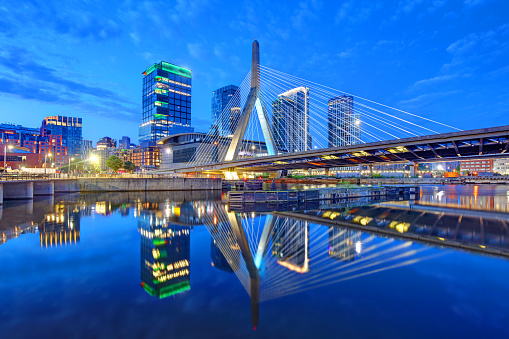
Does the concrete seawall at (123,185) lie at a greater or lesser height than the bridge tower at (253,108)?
lesser

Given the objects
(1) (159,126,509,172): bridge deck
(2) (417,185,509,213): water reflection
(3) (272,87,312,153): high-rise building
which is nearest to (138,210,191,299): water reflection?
(2) (417,185,509,213): water reflection

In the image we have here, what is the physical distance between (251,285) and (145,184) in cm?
4150

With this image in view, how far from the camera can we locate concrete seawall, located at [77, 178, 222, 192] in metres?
42.7

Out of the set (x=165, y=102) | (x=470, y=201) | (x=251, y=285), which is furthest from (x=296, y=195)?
(x=165, y=102)

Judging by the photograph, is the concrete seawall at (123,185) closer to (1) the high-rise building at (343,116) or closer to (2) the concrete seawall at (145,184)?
(2) the concrete seawall at (145,184)

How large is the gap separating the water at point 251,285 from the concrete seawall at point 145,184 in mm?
30610

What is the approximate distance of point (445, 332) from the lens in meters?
5.13

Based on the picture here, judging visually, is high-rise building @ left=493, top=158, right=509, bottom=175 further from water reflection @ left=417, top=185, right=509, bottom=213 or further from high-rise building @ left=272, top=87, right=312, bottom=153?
water reflection @ left=417, top=185, right=509, bottom=213

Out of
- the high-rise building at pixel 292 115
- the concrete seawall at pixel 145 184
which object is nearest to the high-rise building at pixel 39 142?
the high-rise building at pixel 292 115

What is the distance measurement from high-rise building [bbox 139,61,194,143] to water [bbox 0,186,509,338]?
552 feet

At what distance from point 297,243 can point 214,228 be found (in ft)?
19.0

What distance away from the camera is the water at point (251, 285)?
17.7 feet

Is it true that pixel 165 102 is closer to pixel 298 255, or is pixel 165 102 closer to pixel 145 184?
pixel 145 184

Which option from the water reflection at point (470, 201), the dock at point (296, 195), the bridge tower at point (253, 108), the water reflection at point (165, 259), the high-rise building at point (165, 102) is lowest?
the water reflection at point (470, 201)
